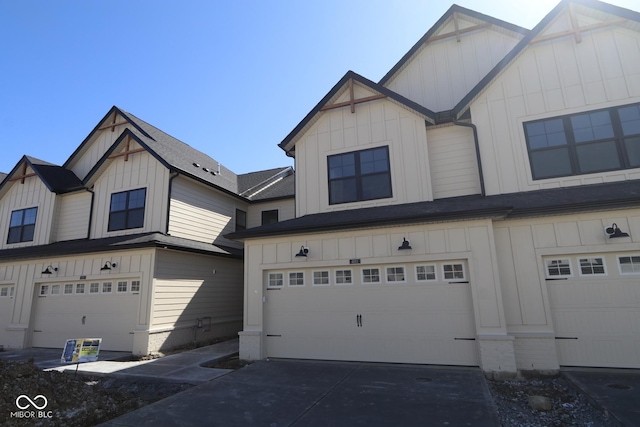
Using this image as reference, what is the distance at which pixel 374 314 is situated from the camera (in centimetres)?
847

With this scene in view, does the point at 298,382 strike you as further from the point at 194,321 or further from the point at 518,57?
the point at 518,57

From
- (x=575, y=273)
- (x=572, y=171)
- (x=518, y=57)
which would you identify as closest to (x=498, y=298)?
(x=575, y=273)

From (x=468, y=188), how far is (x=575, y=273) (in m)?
3.20

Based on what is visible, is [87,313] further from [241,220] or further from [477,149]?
[477,149]

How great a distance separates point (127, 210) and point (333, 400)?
1082cm

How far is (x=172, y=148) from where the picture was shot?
14.6 m

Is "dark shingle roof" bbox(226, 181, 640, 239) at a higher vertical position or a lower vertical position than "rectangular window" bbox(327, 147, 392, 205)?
lower

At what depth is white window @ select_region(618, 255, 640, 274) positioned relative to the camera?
7.29 m

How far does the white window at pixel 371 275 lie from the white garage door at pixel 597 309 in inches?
149

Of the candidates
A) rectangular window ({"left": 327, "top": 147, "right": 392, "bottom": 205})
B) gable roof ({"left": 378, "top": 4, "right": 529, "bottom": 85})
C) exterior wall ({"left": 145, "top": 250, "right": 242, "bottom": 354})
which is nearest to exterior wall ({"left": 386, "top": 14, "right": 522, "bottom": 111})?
gable roof ({"left": 378, "top": 4, "right": 529, "bottom": 85})

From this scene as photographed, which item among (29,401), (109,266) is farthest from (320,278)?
(109,266)

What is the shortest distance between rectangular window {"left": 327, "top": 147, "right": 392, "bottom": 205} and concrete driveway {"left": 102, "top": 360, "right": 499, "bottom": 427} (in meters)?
4.69

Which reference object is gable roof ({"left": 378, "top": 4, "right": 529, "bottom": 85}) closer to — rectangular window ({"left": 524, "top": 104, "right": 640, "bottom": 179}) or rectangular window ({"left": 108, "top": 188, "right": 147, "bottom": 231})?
rectangular window ({"left": 524, "top": 104, "right": 640, "bottom": 179})

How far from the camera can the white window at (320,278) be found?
30.0 ft
